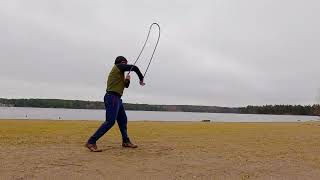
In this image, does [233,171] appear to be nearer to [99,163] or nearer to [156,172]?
[156,172]

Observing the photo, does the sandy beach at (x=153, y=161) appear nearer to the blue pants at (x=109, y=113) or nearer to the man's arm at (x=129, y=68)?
the blue pants at (x=109, y=113)

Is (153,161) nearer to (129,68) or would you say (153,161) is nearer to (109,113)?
(109,113)

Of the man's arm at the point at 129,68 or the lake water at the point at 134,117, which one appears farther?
the lake water at the point at 134,117

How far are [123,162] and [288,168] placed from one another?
2816 millimetres

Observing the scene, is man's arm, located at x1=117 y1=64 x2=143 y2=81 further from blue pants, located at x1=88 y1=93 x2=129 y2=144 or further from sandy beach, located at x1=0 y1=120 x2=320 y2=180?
sandy beach, located at x1=0 y1=120 x2=320 y2=180

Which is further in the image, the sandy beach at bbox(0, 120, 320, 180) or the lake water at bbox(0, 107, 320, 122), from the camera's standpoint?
the lake water at bbox(0, 107, 320, 122)

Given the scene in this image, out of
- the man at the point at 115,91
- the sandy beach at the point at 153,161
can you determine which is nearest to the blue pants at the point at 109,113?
the man at the point at 115,91

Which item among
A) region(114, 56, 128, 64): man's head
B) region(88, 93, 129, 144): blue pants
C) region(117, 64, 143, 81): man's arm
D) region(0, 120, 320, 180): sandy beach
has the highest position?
region(114, 56, 128, 64): man's head

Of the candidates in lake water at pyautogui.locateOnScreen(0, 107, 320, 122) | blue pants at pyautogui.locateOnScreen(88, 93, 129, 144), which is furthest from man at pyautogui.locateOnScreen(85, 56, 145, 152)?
lake water at pyautogui.locateOnScreen(0, 107, 320, 122)

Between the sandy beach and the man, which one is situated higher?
the man

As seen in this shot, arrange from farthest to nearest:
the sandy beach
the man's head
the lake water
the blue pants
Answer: the lake water, the man's head, the blue pants, the sandy beach

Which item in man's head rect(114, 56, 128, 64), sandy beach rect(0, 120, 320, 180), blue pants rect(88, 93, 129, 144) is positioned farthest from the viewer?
man's head rect(114, 56, 128, 64)

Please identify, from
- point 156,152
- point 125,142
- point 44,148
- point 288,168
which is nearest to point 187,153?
point 156,152

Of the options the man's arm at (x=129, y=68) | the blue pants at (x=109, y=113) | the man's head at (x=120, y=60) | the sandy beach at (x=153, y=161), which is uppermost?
the man's head at (x=120, y=60)
